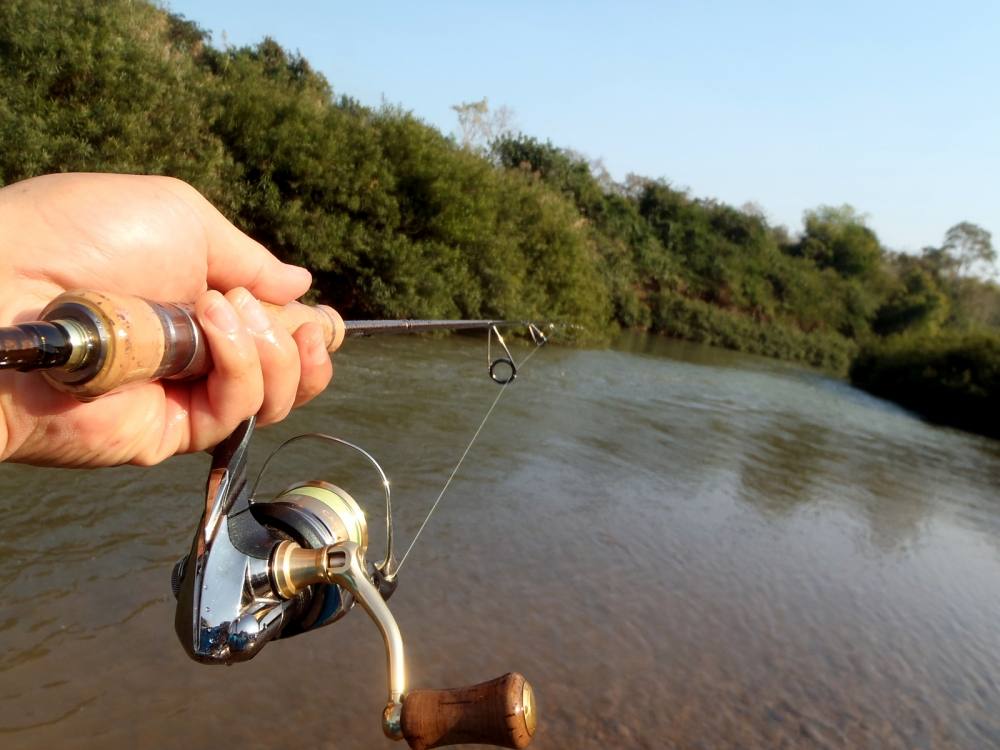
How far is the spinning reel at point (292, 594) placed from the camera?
1142 millimetres

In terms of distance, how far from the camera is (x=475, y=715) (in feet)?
3.71

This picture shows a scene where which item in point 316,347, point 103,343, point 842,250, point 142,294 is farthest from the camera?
point 842,250

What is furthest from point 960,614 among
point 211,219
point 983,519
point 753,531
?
point 211,219

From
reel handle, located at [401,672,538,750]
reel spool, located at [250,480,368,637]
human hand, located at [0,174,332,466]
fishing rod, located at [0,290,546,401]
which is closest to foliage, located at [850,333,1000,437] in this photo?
reel spool, located at [250,480,368,637]

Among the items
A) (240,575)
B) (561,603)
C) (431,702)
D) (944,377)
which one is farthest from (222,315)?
(944,377)

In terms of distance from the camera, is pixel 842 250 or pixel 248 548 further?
pixel 842 250

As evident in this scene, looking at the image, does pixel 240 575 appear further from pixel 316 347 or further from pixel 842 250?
pixel 842 250

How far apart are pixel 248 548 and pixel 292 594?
0.11 m

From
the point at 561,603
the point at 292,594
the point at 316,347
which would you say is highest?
the point at 316,347

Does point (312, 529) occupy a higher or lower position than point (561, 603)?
higher

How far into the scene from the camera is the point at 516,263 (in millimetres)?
18766

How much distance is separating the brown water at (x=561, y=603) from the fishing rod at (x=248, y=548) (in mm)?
1760

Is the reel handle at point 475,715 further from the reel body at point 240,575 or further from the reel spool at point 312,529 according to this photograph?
the reel spool at point 312,529

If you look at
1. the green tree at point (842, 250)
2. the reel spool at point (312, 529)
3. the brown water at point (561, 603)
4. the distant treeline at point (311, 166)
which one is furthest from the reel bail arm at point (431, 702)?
the green tree at point (842, 250)
